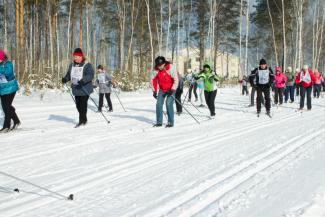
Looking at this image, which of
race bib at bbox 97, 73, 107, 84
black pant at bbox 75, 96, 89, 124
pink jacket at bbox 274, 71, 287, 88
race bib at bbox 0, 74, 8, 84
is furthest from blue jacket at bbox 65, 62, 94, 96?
pink jacket at bbox 274, 71, 287, 88

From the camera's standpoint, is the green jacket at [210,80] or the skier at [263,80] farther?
the skier at [263,80]

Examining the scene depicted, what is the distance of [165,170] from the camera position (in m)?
5.13

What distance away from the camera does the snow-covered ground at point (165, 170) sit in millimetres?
3740

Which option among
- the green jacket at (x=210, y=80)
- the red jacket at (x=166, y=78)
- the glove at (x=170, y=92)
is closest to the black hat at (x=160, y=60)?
the red jacket at (x=166, y=78)

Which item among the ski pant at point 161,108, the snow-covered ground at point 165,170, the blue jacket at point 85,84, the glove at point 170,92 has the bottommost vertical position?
the snow-covered ground at point 165,170

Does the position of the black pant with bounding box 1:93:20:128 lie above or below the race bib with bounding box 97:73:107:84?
below

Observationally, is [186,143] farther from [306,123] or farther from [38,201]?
[306,123]

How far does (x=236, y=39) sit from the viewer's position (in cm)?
4331

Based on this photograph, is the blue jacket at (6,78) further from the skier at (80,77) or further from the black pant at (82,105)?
the black pant at (82,105)

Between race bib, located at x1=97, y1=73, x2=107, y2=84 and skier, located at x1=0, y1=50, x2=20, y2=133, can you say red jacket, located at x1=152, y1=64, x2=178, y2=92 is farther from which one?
race bib, located at x1=97, y1=73, x2=107, y2=84

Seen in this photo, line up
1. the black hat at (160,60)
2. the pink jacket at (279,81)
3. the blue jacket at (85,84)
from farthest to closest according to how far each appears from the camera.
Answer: the pink jacket at (279,81) → the black hat at (160,60) → the blue jacket at (85,84)

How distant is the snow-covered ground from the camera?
3740 millimetres

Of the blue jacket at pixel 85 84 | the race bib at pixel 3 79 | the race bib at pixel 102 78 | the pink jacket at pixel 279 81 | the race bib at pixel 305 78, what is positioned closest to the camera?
the race bib at pixel 3 79

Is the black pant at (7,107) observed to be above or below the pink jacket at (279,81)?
below
